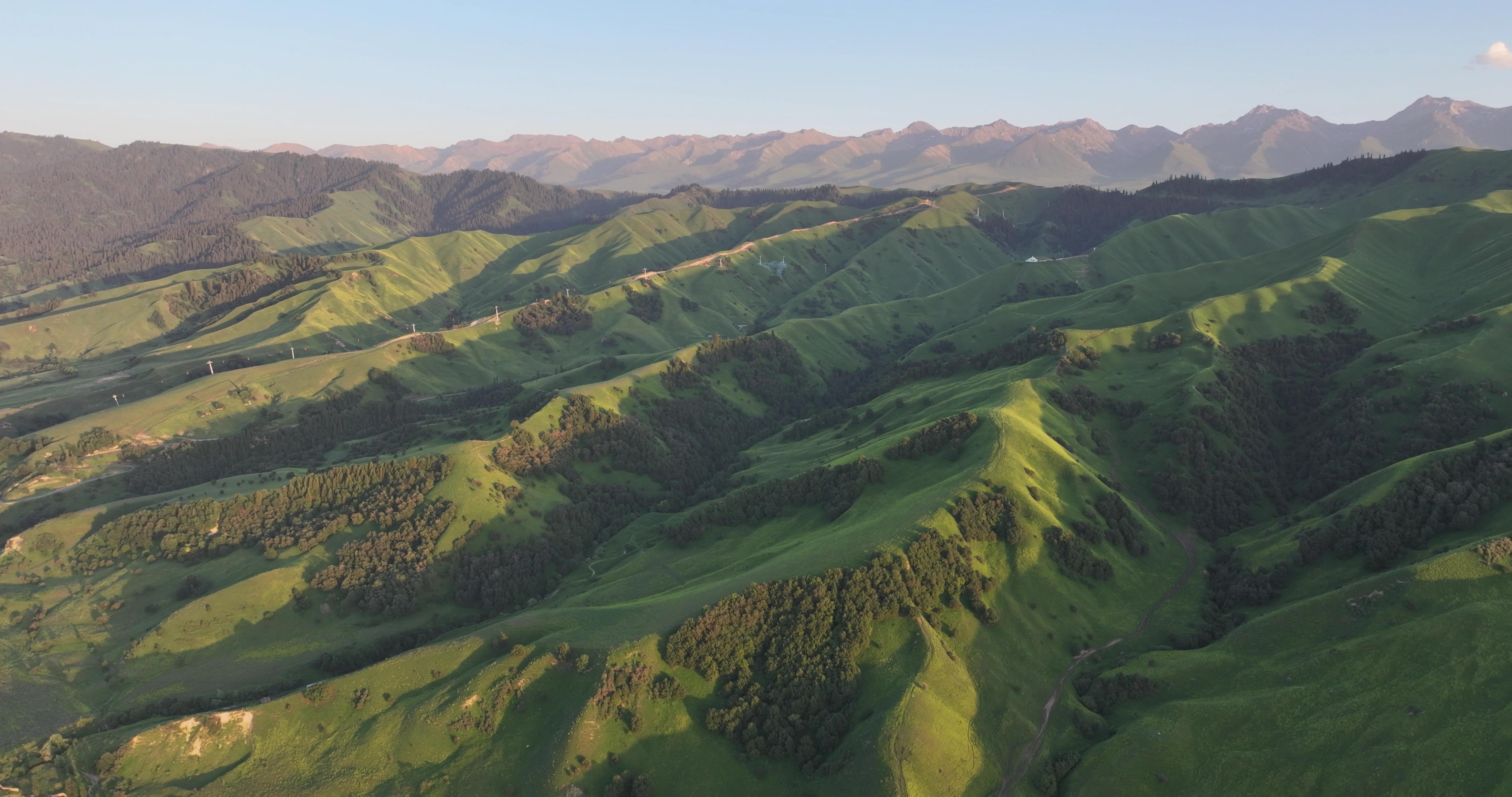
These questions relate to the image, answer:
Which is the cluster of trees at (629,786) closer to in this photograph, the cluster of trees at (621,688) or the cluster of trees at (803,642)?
the cluster of trees at (621,688)

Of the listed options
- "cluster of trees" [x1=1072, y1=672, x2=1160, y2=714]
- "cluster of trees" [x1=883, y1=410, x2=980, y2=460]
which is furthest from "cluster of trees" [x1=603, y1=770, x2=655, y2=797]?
"cluster of trees" [x1=883, y1=410, x2=980, y2=460]

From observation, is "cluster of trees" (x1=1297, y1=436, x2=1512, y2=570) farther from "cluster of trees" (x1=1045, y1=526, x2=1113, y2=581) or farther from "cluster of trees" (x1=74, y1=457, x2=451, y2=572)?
"cluster of trees" (x1=74, y1=457, x2=451, y2=572)

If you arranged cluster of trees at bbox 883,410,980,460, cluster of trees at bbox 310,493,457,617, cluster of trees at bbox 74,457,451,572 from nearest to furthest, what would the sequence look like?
cluster of trees at bbox 310,493,457,617
cluster of trees at bbox 883,410,980,460
cluster of trees at bbox 74,457,451,572

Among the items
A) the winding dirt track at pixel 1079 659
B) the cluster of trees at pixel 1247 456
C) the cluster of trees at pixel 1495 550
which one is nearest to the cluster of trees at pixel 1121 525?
the winding dirt track at pixel 1079 659

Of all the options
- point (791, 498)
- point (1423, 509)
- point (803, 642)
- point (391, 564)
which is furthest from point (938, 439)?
point (391, 564)

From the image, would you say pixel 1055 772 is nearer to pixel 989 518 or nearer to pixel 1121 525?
pixel 989 518

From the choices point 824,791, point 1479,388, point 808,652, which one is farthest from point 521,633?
point 1479,388
